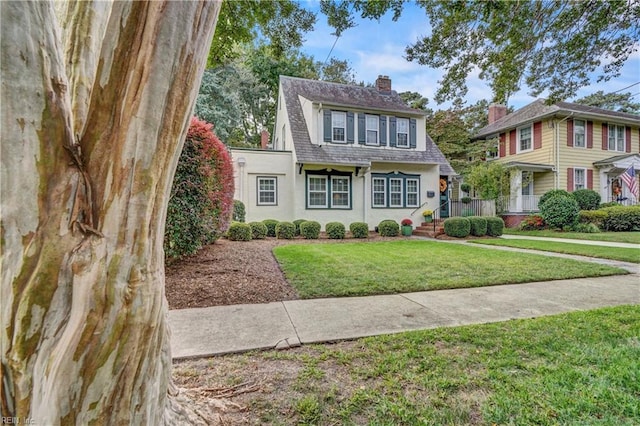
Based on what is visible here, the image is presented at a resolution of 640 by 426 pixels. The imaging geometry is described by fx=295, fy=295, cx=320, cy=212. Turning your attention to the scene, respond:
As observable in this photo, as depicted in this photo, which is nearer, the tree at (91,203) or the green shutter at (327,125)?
the tree at (91,203)

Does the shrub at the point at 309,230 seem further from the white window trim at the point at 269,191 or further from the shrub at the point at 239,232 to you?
the white window trim at the point at 269,191

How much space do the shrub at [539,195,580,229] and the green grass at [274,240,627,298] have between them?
7850mm

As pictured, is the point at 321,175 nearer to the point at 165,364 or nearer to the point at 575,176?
the point at 165,364

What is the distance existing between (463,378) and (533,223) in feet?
49.0

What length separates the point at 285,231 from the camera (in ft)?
35.6

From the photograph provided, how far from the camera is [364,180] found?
539 inches

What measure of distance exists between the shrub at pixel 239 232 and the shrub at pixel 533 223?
1304 centimetres

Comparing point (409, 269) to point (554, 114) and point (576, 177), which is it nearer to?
point (554, 114)

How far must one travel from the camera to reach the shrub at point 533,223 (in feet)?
46.1

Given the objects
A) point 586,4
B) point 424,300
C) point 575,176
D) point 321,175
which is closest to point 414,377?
point 424,300

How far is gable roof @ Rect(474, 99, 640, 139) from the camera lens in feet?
50.4

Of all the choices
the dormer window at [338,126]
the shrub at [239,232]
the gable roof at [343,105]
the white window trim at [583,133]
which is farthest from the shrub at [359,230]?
the white window trim at [583,133]

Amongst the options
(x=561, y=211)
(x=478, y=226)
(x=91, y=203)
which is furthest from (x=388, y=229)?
(x=91, y=203)

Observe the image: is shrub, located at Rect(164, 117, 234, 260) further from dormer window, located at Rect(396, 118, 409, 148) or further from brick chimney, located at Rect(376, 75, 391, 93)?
brick chimney, located at Rect(376, 75, 391, 93)
